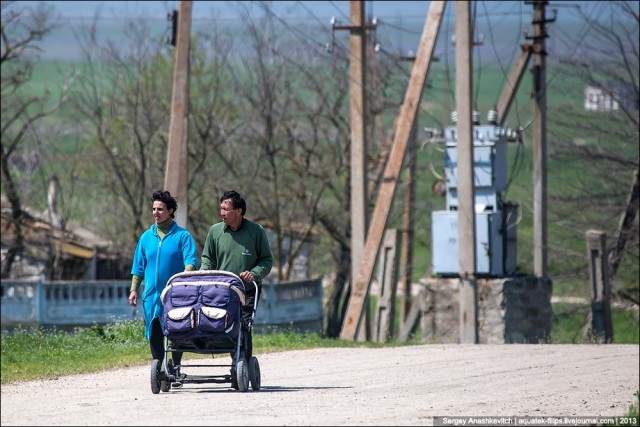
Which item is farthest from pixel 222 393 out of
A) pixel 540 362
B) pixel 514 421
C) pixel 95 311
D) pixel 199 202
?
pixel 199 202

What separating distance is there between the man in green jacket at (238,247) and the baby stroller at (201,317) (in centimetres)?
35

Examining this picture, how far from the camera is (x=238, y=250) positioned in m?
12.5

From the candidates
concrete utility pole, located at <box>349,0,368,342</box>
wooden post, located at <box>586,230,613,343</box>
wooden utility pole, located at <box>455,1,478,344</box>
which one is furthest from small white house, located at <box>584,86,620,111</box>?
wooden utility pole, located at <box>455,1,478,344</box>

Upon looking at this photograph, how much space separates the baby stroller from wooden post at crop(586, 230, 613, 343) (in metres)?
14.7

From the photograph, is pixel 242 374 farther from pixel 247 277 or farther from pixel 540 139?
pixel 540 139

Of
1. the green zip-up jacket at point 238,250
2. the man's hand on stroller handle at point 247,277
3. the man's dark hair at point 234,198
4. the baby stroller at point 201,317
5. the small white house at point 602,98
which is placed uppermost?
the small white house at point 602,98

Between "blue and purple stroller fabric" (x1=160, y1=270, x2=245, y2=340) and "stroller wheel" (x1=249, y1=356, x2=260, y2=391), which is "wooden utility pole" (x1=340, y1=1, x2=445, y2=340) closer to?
"stroller wheel" (x1=249, y1=356, x2=260, y2=391)

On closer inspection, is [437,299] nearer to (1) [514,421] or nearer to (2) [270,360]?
(2) [270,360]

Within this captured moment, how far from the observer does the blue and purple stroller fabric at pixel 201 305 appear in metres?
11.8

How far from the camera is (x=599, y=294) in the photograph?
1017 inches

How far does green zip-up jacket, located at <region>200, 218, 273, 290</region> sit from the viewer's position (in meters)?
12.5

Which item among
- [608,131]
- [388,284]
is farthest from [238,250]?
[608,131]

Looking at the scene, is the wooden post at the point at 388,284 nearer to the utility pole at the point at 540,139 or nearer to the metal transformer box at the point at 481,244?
the metal transformer box at the point at 481,244

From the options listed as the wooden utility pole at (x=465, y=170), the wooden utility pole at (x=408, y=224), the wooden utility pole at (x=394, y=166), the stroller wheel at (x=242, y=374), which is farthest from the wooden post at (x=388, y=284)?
the stroller wheel at (x=242, y=374)
